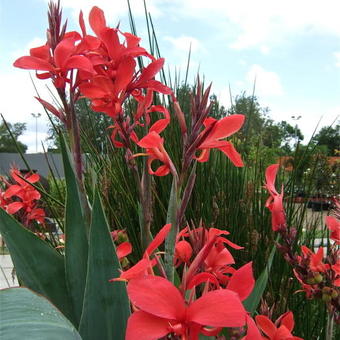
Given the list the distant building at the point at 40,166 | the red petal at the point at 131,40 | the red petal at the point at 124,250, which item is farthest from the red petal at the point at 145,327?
the distant building at the point at 40,166

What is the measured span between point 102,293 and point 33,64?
0.27 m

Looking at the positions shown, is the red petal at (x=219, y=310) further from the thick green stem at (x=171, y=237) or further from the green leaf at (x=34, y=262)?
the green leaf at (x=34, y=262)

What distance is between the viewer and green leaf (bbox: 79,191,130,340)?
0.41 meters

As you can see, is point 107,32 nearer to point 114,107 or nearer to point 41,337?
point 114,107

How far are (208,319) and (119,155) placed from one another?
2.74 feet

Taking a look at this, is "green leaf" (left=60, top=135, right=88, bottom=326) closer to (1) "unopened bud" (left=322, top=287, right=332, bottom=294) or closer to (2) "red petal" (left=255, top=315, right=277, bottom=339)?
(2) "red petal" (left=255, top=315, right=277, bottom=339)

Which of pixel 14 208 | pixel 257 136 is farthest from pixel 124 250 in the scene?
pixel 257 136

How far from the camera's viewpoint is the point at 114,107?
1.64 ft

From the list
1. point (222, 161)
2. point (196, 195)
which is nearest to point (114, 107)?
point (196, 195)

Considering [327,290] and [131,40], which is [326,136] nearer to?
[327,290]

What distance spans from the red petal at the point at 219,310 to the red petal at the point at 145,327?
23 mm

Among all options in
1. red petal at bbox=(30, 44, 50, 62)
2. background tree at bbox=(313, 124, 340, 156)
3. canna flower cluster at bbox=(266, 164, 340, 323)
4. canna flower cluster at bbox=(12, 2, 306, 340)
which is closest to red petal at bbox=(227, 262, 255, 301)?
canna flower cluster at bbox=(12, 2, 306, 340)

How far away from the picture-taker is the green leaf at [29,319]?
292 mm

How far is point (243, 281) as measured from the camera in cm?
37
